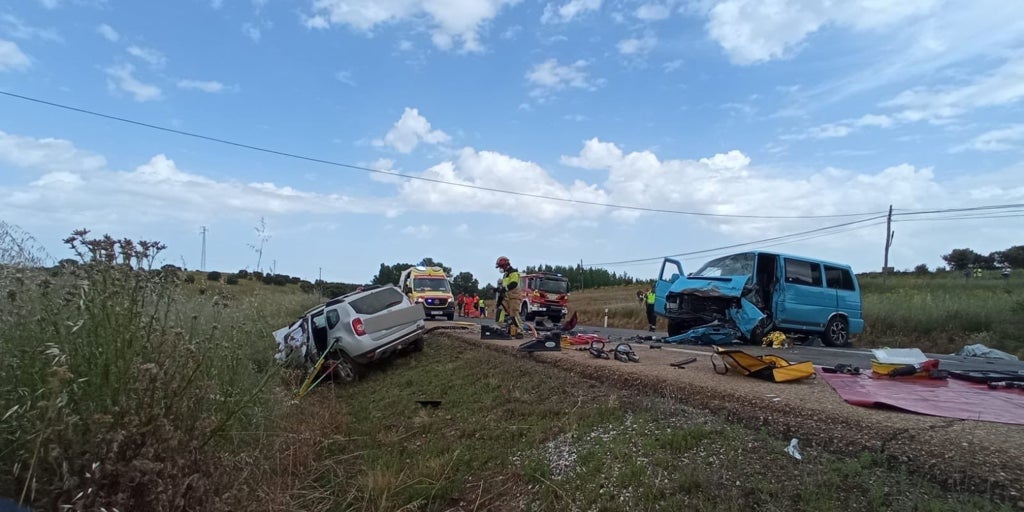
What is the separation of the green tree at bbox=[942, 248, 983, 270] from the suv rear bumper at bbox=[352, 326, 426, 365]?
179ft

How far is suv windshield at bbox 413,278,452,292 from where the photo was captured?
28.8 metres

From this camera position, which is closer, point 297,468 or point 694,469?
point 694,469

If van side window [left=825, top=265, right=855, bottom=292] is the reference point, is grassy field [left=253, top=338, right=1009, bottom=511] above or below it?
below

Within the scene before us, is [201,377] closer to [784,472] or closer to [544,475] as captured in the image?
[544,475]

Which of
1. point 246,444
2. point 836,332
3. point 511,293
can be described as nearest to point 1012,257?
point 836,332

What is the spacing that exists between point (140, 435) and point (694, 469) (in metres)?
3.47

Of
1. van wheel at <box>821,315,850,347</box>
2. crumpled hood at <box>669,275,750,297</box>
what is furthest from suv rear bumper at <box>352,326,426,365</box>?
van wheel at <box>821,315,850,347</box>

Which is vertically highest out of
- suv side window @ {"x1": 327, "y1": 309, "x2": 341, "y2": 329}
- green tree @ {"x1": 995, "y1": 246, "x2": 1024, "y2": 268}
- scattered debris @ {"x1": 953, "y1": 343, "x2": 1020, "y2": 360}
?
green tree @ {"x1": 995, "y1": 246, "x2": 1024, "y2": 268}

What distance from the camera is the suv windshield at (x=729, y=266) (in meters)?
12.8

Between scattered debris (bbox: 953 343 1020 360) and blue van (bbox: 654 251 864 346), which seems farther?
blue van (bbox: 654 251 864 346)

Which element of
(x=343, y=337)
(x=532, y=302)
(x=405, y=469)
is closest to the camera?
(x=405, y=469)

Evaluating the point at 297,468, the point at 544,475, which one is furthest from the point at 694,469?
the point at 297,468

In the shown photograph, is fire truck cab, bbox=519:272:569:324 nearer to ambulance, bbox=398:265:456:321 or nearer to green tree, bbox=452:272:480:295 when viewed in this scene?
ambulance, bbox=398:265:456:321

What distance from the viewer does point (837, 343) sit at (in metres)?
13.7
